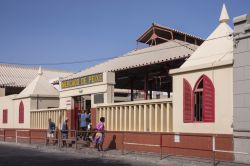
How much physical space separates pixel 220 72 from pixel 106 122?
8.00 meters

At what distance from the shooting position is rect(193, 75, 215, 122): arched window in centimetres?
1547

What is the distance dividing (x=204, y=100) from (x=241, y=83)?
1.79m

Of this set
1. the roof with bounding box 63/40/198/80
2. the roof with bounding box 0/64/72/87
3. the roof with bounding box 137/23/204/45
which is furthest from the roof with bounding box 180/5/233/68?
the roof with bounding box 0/64/72/87

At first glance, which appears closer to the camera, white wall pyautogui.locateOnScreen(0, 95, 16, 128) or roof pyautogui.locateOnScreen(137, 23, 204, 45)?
roof pyautogui.locateOnScreen(137, 23, 204, 45)

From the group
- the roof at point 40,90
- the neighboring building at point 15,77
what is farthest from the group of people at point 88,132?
the neighboring building at point 15,77

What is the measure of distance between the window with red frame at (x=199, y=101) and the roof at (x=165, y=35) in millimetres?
10755

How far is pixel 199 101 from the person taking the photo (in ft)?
53.2

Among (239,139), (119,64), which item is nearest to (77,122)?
(119,64)

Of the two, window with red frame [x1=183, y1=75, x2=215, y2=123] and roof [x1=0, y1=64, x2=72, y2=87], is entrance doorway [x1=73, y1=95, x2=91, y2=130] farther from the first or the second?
roof [x1=0, y1=64, x2=72, y2=87]

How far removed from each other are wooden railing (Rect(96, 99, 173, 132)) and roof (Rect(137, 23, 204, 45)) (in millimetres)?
7952

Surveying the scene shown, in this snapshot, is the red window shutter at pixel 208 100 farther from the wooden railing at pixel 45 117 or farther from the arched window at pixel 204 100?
the wooden railing at pixel 45 117

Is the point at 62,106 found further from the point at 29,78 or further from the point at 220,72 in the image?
the point at 29,78

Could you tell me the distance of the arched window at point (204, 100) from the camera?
15469 mm

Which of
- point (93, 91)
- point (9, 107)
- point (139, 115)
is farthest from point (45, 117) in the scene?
point (139, 115)
